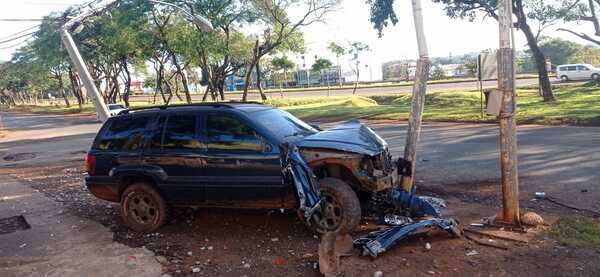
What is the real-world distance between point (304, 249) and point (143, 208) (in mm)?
2462

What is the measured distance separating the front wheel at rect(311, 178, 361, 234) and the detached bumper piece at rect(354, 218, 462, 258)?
280 millimetres

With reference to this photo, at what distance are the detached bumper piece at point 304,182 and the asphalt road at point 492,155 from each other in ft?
11.5

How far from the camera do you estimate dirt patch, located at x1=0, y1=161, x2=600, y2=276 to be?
462 centimetres

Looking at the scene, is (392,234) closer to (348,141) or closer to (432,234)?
(432,234)

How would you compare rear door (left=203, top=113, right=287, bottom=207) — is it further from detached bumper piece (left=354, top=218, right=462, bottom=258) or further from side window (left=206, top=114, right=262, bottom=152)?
detached bumper piece (left=354, top=218, right=462, bottom=258)

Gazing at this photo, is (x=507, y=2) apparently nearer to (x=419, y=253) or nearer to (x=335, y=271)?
(x=419, y=253)

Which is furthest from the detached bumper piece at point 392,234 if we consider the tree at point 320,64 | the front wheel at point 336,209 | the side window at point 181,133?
the tree at point 320,64

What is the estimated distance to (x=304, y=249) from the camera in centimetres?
544

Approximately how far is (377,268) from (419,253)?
57cm

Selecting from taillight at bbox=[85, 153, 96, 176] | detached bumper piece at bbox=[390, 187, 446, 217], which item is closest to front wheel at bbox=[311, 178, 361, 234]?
detached bumper piece at bbox=[390, 187, 446, 217]

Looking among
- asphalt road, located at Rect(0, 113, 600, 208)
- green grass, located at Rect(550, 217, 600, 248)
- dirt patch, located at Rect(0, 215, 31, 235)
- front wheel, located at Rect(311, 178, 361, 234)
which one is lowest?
asphalt road, located at Rect(0, 113, 600, 208)

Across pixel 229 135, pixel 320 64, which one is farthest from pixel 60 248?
pixel 320 64

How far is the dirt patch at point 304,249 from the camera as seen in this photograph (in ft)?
15.1

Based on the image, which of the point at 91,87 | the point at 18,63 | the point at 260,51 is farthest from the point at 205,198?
the point at 18,63
